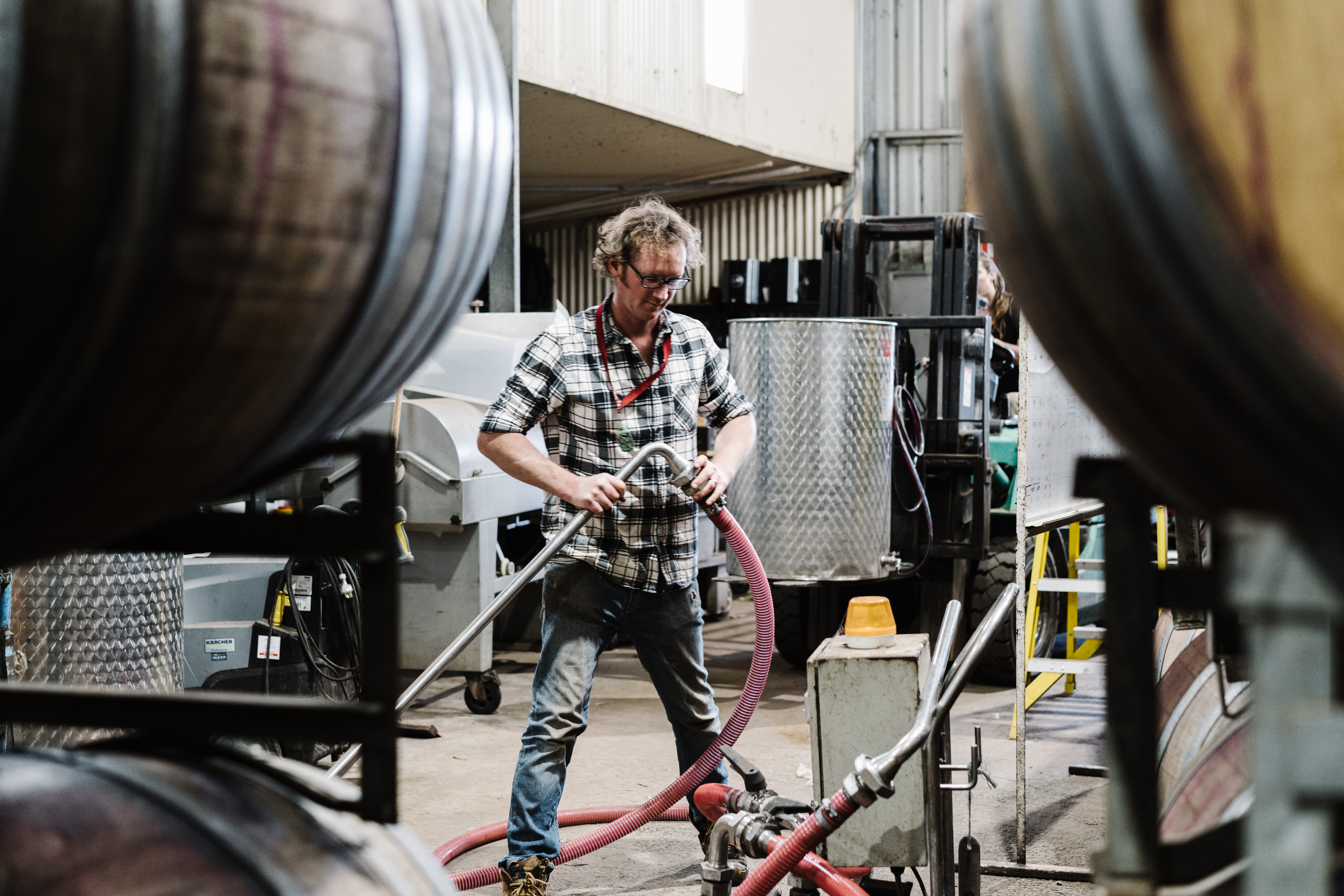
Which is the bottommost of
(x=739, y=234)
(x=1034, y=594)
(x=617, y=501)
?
(x=1034, y=594)

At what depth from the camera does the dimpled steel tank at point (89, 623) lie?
2.92m

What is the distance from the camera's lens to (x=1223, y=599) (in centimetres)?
101

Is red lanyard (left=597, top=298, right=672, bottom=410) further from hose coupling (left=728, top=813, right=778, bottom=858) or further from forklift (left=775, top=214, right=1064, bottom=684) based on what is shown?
forklift (left=775, top=214, right=1064, bottom=684)

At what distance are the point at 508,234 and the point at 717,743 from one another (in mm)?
4691

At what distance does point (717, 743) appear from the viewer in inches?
126

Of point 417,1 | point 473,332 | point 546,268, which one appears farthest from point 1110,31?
point 546,268

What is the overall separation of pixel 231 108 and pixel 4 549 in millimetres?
419

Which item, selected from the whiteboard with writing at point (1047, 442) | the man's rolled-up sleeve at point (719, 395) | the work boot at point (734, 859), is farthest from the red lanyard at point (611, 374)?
the work boot at point (734, 859)

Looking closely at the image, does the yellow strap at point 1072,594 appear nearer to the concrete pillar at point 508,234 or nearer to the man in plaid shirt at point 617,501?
the man in plaid shirt at point 617,501

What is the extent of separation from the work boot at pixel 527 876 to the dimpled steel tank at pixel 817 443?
2374mm

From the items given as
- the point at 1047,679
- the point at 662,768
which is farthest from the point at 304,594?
the point at 1047,679

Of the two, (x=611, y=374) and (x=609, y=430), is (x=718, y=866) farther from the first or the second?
(x=611, y=374)

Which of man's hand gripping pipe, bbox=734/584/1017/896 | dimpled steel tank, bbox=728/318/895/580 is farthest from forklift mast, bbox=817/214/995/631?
man's hand gripping pipe, bbox=734/584/1017/896

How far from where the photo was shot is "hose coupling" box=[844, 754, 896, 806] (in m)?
2.19
